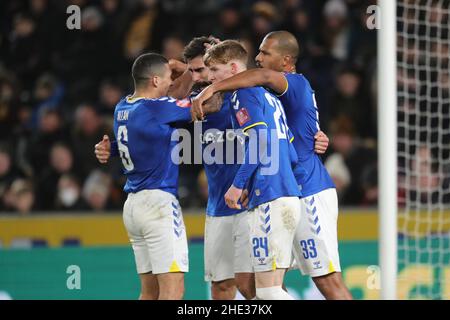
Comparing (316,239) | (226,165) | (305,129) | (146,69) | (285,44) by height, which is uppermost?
(285,44)

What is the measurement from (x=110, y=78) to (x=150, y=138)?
14.1ft

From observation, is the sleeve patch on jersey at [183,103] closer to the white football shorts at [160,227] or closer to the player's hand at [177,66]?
the white football shorts at [160,227]

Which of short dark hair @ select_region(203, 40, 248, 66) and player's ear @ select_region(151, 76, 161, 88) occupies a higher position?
short dark hair @ select_region(203, 40, 248, 66)

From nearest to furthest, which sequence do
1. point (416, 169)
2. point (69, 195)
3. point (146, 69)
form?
point (146, 69) < point (416, 169) < point (69, 195)

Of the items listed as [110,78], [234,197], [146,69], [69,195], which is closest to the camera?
[234,197]

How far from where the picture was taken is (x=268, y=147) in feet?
20.0

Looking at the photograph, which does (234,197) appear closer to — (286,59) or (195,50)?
(286,59)

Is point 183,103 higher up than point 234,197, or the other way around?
point 183,103

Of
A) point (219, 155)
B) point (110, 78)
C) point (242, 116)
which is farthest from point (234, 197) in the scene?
point (110, 78)

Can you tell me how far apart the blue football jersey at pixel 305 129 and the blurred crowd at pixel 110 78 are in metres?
3.15

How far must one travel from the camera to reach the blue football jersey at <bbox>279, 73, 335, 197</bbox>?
6.64 meters

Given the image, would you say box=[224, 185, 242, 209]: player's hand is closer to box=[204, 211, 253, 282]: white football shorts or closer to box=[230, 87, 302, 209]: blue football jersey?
box=[230, 87, 302, 209]: blue football jersey

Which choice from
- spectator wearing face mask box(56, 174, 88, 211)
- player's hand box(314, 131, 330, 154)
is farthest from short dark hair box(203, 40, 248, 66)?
spectator wearing face mask box(56, 174, 88, 211)
